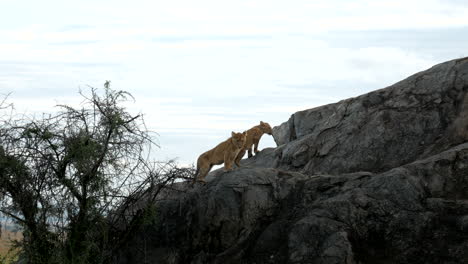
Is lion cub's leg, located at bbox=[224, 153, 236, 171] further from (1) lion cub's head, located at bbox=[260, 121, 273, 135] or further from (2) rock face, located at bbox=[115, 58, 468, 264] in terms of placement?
(1) lion cub's head, located at bbox=[260, 121, 273, 135]

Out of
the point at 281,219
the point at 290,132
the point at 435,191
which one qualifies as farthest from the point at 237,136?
the point at 290,132

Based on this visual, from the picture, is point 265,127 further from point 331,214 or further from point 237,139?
point 331,214

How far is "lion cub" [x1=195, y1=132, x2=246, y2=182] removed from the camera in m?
17.0

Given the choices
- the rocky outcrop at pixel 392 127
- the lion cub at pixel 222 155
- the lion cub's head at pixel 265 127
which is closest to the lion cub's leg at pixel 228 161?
the lion cub at pixel 222 155

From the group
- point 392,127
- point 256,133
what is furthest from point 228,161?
point 256,133

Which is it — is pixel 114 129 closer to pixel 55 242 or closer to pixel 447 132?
pixel 55 242

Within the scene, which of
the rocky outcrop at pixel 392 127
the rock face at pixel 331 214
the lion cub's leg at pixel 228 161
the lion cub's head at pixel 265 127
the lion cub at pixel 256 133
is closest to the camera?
the rock face at pixel 331 214

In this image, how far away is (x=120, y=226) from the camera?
642 inches

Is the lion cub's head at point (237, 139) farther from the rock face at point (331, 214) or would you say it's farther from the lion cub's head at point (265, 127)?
the lion cub's head at point (265, 127)

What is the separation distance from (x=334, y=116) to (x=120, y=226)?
7.62 m

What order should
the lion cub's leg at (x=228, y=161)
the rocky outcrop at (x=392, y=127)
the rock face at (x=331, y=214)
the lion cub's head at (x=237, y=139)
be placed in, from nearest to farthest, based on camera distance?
1. the rock face at (x=331, y=214)
2. the lion cub's leg at (x=228, y=161)
3. the lion cub's head at (x=237, y=139)
4. the rocky outcrop at (x=392, y=127)

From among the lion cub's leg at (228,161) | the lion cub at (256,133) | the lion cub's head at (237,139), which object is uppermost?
the lion cub at (256,133)

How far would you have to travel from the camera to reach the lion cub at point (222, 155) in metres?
17.0

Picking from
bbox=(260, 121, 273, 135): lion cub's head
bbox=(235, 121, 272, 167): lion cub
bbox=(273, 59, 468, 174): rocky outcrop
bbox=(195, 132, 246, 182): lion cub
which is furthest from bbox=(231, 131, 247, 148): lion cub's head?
bbox=(260, 121, 273, 135): lion cub's head
